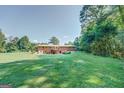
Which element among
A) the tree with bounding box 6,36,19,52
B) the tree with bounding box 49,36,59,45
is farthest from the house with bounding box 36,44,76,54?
the tree with bounding box 6,36,19,52

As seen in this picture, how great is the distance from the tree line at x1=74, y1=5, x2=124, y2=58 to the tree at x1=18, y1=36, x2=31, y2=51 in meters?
0.59

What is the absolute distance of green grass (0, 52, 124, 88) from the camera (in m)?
3.28

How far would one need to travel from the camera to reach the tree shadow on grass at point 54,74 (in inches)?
129

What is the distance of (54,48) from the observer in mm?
3457

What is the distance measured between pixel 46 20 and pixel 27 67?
2.07 ft

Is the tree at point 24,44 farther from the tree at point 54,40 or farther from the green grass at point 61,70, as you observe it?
the tree at point 54,40

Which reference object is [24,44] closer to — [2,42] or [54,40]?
[2,42]

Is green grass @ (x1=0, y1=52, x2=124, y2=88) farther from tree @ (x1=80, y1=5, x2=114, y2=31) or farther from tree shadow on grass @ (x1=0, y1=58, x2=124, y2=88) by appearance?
tree @ (x1=80, y1=5, x2=114, y2=31)

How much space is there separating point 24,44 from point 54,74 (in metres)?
0.53

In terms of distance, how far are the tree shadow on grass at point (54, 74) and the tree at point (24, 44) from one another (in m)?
0.17

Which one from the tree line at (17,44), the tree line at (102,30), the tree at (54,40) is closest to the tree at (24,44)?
the tree line at (17,44)
